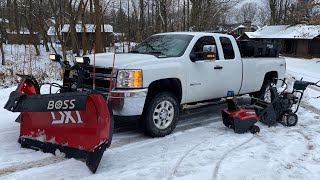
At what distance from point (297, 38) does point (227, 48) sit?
138ft

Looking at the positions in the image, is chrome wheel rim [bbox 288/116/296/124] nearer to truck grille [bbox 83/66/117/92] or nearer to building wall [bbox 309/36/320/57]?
truck grille [bbox 83/66/117/92]

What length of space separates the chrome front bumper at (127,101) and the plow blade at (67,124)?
959 mm

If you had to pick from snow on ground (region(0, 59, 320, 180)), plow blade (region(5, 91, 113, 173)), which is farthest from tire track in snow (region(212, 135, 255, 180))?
plow blade (region(5, 91, 113, 173))

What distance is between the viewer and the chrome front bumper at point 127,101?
18.5ft

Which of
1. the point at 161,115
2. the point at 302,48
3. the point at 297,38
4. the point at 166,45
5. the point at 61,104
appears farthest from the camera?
the point at 297,38

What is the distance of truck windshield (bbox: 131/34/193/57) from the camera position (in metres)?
6.75

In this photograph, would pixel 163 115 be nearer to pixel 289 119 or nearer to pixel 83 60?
pixel 83 60

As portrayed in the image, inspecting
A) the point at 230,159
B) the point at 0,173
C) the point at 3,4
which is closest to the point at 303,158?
the point at 230,159

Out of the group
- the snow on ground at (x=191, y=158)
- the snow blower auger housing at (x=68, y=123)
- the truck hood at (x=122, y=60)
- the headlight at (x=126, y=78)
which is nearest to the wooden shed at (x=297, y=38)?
the snow on ground at (x=191, y=158)

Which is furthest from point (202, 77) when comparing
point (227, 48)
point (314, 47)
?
point (314, 47)

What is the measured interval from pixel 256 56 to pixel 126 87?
13.4 ft

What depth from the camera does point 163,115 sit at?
6.23m

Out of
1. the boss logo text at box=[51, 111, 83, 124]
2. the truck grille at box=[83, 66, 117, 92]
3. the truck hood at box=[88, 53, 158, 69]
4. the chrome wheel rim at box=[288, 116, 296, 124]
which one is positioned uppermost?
the truck hood at box=[88, 53, 158, 69]

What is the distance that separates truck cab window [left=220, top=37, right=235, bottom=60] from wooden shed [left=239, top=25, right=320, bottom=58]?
3522 cm
